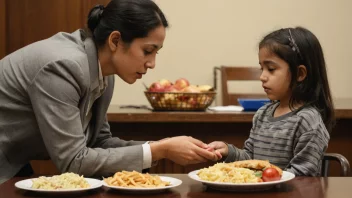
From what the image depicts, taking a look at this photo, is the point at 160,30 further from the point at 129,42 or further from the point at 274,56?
the point at 274,56

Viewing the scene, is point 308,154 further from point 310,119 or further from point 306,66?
point 306,66

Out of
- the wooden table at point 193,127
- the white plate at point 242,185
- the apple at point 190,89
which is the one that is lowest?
the wooden table at point 193,127

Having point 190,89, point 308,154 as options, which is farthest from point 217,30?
point 308,154

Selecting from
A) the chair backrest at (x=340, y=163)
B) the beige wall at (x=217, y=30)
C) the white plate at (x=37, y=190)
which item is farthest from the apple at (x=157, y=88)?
the white plate at (x=37, y=190)

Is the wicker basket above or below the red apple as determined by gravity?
below

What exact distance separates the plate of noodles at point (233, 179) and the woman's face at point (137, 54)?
55 centimetres

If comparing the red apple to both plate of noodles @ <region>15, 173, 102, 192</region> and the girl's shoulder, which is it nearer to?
the girl's shoulder

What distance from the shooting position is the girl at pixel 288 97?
214 centimetres

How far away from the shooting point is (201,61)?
472 centimetres

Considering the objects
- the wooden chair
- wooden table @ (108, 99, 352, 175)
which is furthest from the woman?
the wooden chair

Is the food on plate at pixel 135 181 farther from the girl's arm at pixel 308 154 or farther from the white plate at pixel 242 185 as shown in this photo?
the girl's arm at pixel 308 154

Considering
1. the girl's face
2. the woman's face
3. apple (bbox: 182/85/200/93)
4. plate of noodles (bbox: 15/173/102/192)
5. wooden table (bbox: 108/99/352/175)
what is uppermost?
the woman's face

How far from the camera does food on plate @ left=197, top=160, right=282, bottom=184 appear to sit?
5.34ft

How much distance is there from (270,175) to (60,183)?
1.81ft
